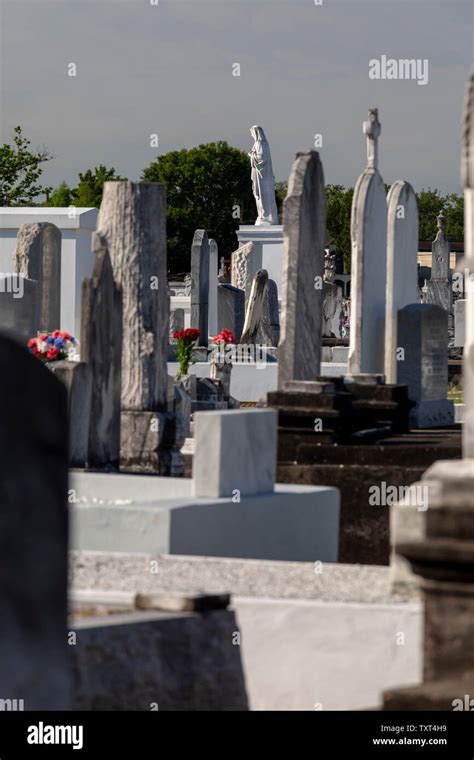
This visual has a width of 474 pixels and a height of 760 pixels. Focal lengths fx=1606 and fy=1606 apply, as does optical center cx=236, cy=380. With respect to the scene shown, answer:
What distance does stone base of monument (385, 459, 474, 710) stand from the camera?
507 centimetres

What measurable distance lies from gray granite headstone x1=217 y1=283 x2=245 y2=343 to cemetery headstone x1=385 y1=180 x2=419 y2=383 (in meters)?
11.5

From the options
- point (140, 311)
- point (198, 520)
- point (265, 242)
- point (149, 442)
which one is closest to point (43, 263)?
point (265, 242)

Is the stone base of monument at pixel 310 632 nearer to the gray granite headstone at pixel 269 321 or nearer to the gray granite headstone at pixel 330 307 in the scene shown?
the gray granite headstone at pixel 269 321

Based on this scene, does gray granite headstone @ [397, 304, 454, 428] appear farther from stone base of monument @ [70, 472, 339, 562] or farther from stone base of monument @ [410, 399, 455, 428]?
stone base of monument @ [70, 472, 339, 562]

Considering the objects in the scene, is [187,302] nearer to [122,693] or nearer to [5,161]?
[5,161]

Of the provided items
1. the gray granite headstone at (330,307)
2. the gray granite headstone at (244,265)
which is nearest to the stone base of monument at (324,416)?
the gray granite headstone at (244,265)

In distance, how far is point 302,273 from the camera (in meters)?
13.3

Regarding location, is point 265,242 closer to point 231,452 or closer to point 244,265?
point 244,265

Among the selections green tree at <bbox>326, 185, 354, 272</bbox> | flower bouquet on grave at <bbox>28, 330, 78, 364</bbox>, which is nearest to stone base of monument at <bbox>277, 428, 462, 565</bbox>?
flower bouquet on grave at <bbox>28, 330, 78, 364</bbox>

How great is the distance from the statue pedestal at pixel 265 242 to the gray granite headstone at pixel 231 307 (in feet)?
7.12
